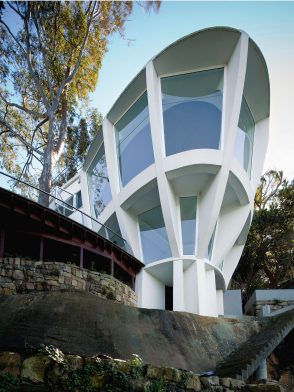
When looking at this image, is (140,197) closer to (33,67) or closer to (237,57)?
(237,57)

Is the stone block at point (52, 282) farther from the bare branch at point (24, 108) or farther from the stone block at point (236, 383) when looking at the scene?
the bare branch at point (24, 108)

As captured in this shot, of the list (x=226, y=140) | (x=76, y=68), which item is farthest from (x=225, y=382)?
(x=76, y=68)

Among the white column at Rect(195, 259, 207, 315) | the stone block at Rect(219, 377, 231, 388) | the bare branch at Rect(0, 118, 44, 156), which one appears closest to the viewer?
the stone block at Rect(219, 377, 231, 388)

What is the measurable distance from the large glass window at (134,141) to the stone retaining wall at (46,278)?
234 inches

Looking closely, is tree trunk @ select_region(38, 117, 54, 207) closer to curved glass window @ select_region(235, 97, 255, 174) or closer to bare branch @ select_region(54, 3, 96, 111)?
bare branch @ select_region(54, 3, 96, 111)

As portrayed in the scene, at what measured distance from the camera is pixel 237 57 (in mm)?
15867

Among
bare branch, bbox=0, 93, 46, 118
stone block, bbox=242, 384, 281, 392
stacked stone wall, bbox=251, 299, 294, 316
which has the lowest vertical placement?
stone block, bbox=242, 384, 281, 392

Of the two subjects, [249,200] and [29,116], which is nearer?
[249,200]

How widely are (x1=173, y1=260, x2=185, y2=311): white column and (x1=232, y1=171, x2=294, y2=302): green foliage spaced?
9641 millimetres

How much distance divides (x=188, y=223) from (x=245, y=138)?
210 inches

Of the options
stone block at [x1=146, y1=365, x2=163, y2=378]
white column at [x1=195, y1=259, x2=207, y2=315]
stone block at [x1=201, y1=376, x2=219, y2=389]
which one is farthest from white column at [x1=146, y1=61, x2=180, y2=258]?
stone block at [x1=146, y1=365, x2=163, y2=378]

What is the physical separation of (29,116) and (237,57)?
36.6 ft

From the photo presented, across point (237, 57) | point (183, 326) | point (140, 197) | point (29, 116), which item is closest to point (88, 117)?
point (29, 116)

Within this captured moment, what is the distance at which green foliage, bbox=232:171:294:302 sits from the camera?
22594 mm
